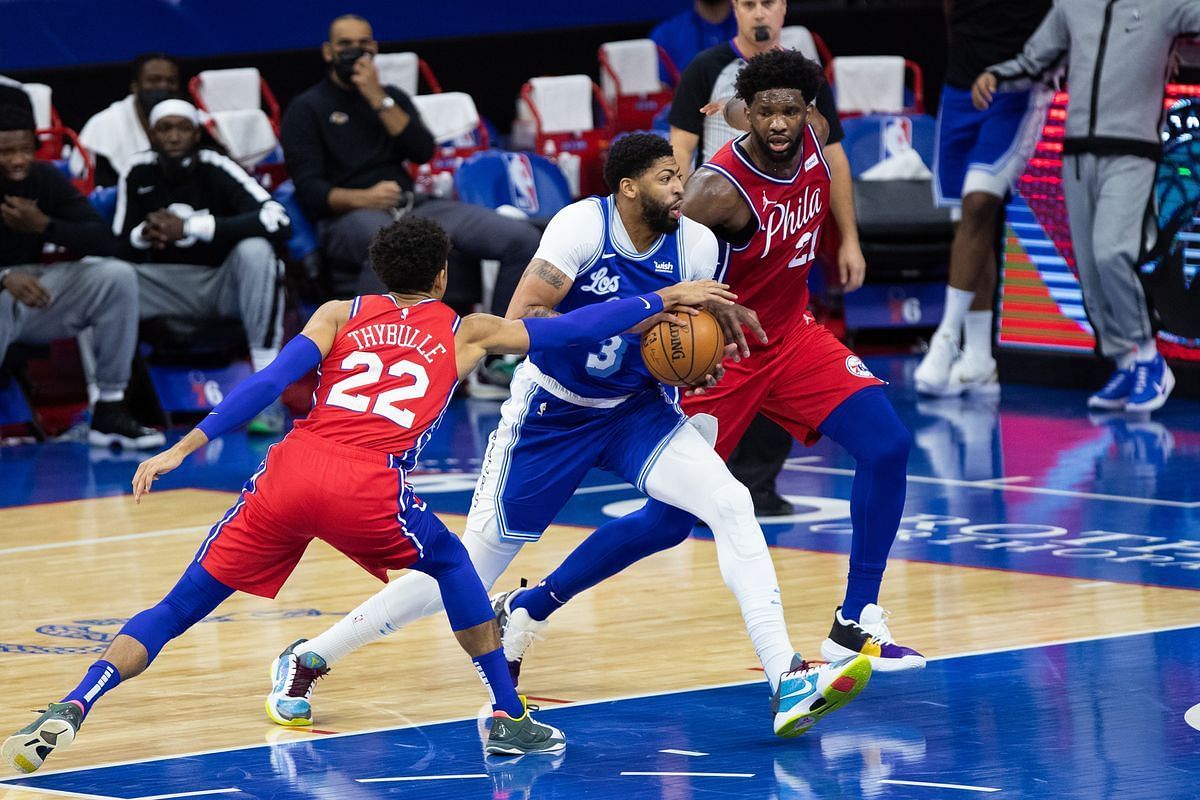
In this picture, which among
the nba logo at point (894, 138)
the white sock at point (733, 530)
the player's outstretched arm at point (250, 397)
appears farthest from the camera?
the nba logo at point (894, 138)

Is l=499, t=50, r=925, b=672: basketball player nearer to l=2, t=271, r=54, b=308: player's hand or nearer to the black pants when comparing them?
the black pants

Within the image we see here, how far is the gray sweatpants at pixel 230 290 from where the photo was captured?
11.8 metres

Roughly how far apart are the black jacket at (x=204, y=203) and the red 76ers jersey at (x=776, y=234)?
5.46 m

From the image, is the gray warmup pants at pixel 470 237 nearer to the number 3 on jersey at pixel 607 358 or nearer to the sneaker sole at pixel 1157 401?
the sneaker sole at pixel 1157 401

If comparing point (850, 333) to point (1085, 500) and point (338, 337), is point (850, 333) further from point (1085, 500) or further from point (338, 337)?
point (338, 337)

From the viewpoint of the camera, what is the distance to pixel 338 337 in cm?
568

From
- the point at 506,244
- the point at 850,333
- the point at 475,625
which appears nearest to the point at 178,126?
the point at 506,244

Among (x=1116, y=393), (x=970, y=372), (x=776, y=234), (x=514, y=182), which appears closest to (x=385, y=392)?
(x=776, y=234)

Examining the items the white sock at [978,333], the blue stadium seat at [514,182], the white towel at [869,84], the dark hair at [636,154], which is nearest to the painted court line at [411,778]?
the dark hair at [636,154]

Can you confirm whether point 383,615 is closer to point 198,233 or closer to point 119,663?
point 119,663

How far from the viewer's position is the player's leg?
17.3 ft

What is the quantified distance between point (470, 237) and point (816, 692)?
6.90 metres

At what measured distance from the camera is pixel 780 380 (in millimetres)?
6664

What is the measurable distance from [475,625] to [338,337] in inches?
32.1
